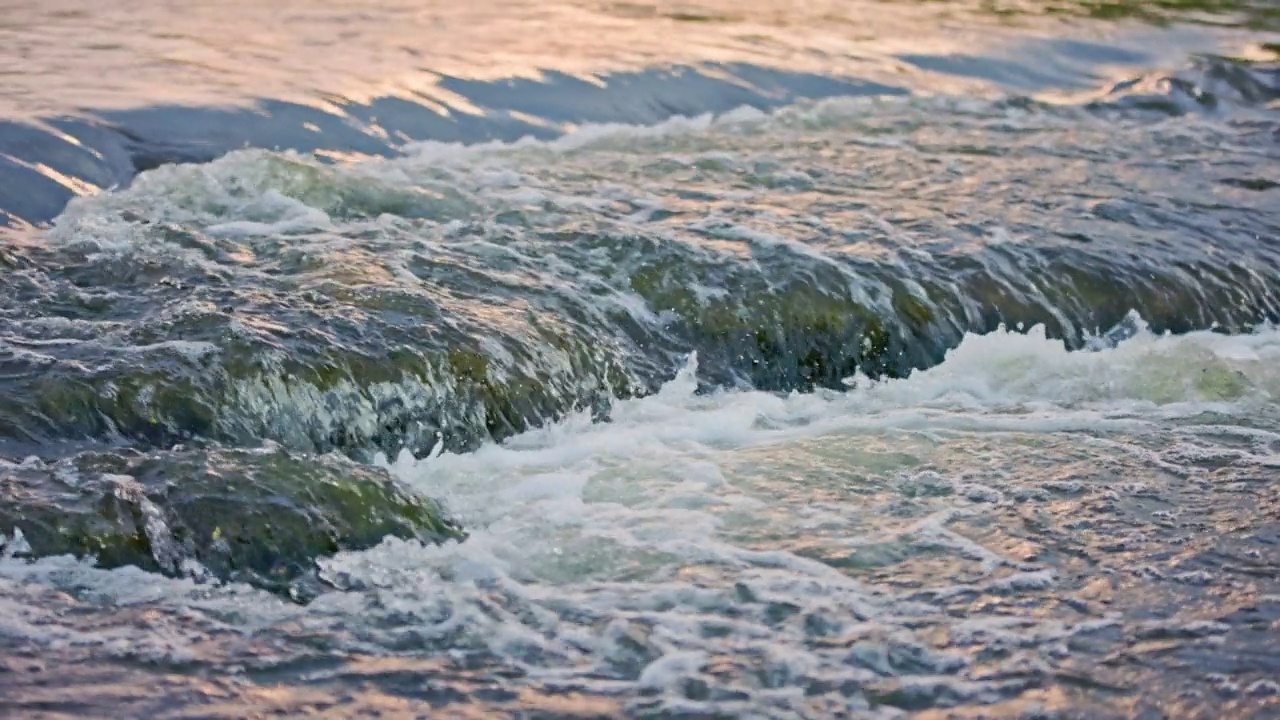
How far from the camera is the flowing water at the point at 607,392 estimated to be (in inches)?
142

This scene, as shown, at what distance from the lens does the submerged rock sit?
3.90 m

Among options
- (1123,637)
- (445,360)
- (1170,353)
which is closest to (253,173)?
(445,360)

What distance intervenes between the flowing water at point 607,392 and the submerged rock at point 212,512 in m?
0.01

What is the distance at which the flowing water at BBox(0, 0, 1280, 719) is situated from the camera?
142 inches

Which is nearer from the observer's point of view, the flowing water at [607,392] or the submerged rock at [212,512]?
the flowing water at [607,392]

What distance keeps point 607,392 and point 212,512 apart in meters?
1.73

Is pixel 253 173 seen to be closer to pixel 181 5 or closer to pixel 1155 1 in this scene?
pixel 181 5

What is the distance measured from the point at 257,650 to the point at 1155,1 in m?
12.3

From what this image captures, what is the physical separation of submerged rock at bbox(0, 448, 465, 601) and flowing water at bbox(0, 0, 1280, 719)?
0.01 metres

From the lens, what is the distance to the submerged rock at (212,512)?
3898 mm

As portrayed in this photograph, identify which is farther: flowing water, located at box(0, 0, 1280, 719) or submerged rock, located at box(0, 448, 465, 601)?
submerged rock, located at box(0, 448, 465, 601)

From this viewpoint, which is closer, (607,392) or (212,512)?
(212,512)

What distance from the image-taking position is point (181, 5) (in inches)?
401

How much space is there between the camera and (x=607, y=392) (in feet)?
17.7
